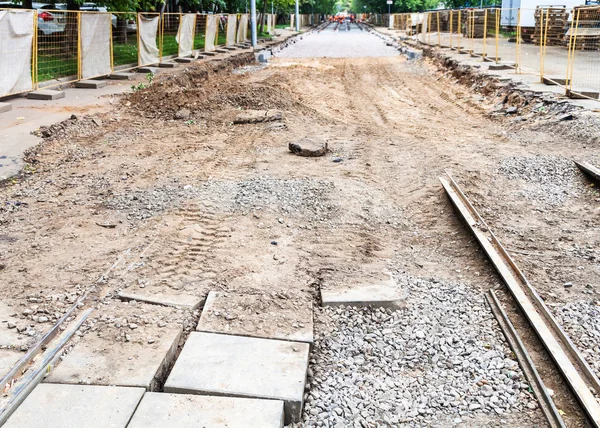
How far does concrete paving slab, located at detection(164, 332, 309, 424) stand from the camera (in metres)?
3.79

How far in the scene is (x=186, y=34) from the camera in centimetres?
2573

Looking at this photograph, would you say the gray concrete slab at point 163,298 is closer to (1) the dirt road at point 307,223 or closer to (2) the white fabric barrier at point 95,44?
(1) the dirt road at point 307,223

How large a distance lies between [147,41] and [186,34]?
4.42 m

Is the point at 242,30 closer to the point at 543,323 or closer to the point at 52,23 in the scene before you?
the point at 52,23

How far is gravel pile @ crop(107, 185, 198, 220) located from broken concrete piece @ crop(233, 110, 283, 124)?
15.5ft

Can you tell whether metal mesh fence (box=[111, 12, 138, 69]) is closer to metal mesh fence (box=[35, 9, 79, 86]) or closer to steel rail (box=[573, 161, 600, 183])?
metal mesh fence (box=[35, 9, 79, 86])

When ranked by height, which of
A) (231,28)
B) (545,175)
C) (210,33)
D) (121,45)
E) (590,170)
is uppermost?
(231,28)

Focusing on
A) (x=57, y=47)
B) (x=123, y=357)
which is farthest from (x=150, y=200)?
(x=57, y=47)

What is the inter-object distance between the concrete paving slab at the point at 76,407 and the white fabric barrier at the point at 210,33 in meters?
26.4

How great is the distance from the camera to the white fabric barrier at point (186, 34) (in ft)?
81.5

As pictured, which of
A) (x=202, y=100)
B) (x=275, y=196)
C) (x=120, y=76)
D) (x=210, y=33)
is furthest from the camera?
(x=210, y=33)

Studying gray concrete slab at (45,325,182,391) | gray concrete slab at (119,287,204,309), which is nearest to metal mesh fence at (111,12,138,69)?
gray concrete slab at (119,287,204,309)

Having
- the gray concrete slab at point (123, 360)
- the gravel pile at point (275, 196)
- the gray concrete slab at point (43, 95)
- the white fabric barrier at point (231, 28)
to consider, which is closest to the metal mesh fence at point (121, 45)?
the gray concrete slab at point (43, 95)

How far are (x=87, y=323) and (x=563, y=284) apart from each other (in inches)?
161
